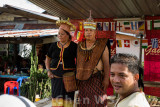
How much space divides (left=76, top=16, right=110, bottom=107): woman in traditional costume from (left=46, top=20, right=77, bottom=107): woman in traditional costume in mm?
205

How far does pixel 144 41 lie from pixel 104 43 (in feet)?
7.52

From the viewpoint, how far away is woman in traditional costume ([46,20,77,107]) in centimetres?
309

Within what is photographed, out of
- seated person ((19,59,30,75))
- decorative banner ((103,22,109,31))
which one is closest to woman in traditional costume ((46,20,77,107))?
decorative banner ((103,22,109,31))

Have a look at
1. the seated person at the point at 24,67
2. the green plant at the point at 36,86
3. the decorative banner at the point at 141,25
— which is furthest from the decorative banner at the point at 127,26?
the seated person at the point at 24,67

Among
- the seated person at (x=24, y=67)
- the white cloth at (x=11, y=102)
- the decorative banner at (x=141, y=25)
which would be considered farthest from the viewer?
the seated person at (x=24, y=67)

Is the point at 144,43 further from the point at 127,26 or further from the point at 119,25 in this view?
the point at 119,25

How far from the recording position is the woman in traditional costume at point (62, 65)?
10.1ft

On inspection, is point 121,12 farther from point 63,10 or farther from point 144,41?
point 63,10

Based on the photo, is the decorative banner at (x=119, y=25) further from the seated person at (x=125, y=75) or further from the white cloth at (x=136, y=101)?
the white cloth at (x=136, y=101)

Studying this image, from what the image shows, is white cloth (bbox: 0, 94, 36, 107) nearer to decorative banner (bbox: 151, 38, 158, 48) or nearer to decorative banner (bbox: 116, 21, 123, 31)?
decorative banner (bbox: 116, 21, 123, 31)

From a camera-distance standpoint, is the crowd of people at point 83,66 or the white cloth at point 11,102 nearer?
the white cloth at point 11,102

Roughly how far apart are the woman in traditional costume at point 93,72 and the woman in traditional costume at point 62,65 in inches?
8.1

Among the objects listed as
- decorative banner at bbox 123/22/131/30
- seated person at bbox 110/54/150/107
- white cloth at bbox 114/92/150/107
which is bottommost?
white cloth at bbox 114/92/150/107

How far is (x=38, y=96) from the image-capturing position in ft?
20.9
